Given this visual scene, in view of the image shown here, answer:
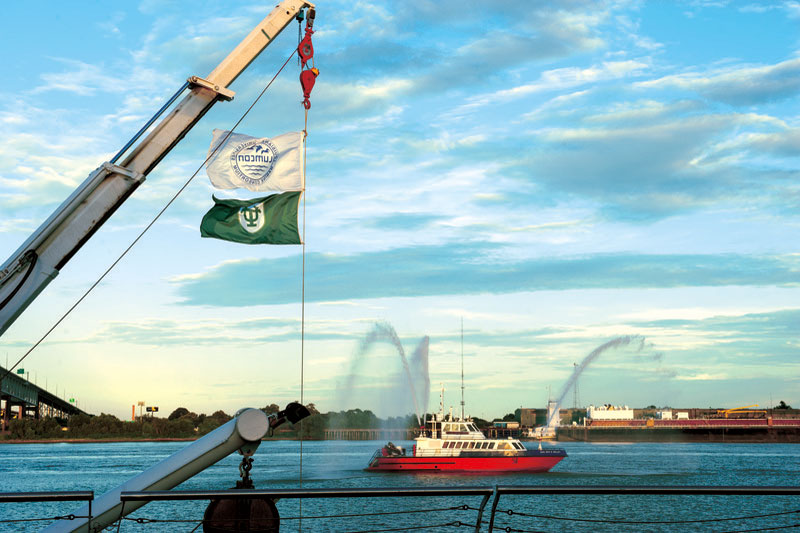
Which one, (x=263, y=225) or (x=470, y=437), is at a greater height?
(x=263, y=225)

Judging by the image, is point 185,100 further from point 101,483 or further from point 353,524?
point 101,483

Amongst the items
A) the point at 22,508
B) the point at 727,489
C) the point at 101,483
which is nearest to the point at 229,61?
the point at 727,489

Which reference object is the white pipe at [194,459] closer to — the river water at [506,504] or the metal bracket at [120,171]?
the metal bracket at [120,171]

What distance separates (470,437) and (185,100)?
237 ft

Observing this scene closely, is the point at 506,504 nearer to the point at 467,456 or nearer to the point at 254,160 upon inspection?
the point at 467,456

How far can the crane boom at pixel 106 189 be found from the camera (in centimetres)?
1209

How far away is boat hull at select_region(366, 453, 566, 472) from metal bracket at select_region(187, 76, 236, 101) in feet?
224

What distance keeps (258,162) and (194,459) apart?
801 centimetres

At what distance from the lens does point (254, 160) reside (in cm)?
1595

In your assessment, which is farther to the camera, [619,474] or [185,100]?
[619,474]

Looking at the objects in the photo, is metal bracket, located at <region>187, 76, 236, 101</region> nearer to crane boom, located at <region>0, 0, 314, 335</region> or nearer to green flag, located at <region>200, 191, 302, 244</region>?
crane boom, located at <region>0, 0, 314, 335</region>

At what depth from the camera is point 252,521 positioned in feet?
29.1

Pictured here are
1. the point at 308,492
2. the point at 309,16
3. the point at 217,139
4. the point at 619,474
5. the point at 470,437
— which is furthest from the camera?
the point at 619,474

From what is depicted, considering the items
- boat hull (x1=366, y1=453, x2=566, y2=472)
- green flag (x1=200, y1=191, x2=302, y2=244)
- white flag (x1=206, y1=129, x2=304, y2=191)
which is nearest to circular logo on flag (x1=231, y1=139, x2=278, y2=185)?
white flag (x1=206, y1=129, x2=304, y2=191)
